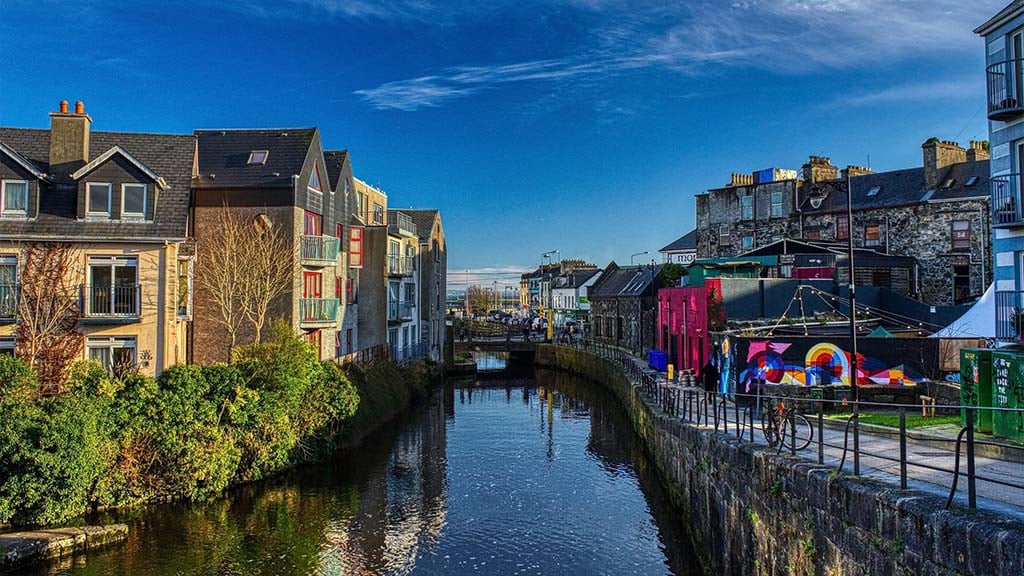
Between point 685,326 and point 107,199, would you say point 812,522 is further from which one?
point 685,326

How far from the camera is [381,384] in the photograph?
33.8 metres

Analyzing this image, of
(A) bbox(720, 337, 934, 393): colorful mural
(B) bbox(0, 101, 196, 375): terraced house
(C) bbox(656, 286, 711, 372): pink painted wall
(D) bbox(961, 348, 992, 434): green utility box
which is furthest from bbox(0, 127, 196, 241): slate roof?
(D) bbox(961, 348, 992, 434): green utility box

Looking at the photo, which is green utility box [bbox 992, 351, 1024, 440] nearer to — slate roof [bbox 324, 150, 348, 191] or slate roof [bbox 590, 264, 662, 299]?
slate roof [bbox 324, 150, 348, 191]

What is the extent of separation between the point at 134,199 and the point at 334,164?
11.3m

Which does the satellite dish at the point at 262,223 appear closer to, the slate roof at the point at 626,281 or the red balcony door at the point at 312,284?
the red balcony door at the point at 312,284

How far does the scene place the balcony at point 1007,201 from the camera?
1652 centimetres

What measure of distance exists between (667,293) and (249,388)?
2356 cm

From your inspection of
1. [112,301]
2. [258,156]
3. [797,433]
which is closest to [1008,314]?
[797,433]

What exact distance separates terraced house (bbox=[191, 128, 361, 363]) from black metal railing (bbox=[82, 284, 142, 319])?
341 centimetres

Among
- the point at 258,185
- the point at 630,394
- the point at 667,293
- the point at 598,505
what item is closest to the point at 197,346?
the point at 258,185

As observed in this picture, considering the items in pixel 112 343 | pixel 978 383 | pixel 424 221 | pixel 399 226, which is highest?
pixel 424 221

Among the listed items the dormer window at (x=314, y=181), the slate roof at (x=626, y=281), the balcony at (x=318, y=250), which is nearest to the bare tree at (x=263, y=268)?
the balcony at (x=318, y=250)

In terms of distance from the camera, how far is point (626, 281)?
5725 cm

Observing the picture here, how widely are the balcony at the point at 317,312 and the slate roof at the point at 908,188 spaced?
23.5 metres
